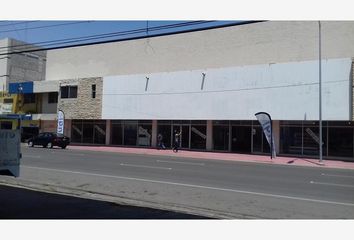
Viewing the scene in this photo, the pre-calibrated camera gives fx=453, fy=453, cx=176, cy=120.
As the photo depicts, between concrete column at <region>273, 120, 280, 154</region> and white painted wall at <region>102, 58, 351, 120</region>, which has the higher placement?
white painted wall at <region>102, 58, 351, 120</region>

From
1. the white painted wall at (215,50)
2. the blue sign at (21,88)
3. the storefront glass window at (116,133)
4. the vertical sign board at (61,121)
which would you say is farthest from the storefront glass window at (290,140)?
the blue sign at (21,88)

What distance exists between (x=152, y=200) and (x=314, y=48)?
82.9 ft

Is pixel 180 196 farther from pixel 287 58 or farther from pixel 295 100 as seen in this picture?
pixel 287 58

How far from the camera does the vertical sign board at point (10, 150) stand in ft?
32.4

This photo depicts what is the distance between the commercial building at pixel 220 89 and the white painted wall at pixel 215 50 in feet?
0.26

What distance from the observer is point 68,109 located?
4538 cm

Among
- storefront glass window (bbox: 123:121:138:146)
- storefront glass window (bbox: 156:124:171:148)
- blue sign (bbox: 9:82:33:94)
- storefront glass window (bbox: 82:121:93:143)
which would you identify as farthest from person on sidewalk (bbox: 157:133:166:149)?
blue sign (bbox: 9:82:33:94)

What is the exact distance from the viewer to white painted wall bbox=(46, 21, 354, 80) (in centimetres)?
3316

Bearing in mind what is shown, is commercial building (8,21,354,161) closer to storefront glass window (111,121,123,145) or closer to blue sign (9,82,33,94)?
storefront glass window (111,121,123,145)

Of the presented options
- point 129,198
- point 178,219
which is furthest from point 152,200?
point 178,219

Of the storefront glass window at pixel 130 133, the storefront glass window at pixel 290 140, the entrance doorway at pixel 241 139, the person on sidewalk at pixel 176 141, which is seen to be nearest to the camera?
the storefront glass window at pixel 290 140

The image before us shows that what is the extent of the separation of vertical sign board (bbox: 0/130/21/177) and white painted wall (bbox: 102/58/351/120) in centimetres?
2407

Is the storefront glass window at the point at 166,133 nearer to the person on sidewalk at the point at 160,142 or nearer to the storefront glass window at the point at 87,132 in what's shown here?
the person on sidewalk at the point at 160,142

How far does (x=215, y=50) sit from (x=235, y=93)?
561cm
